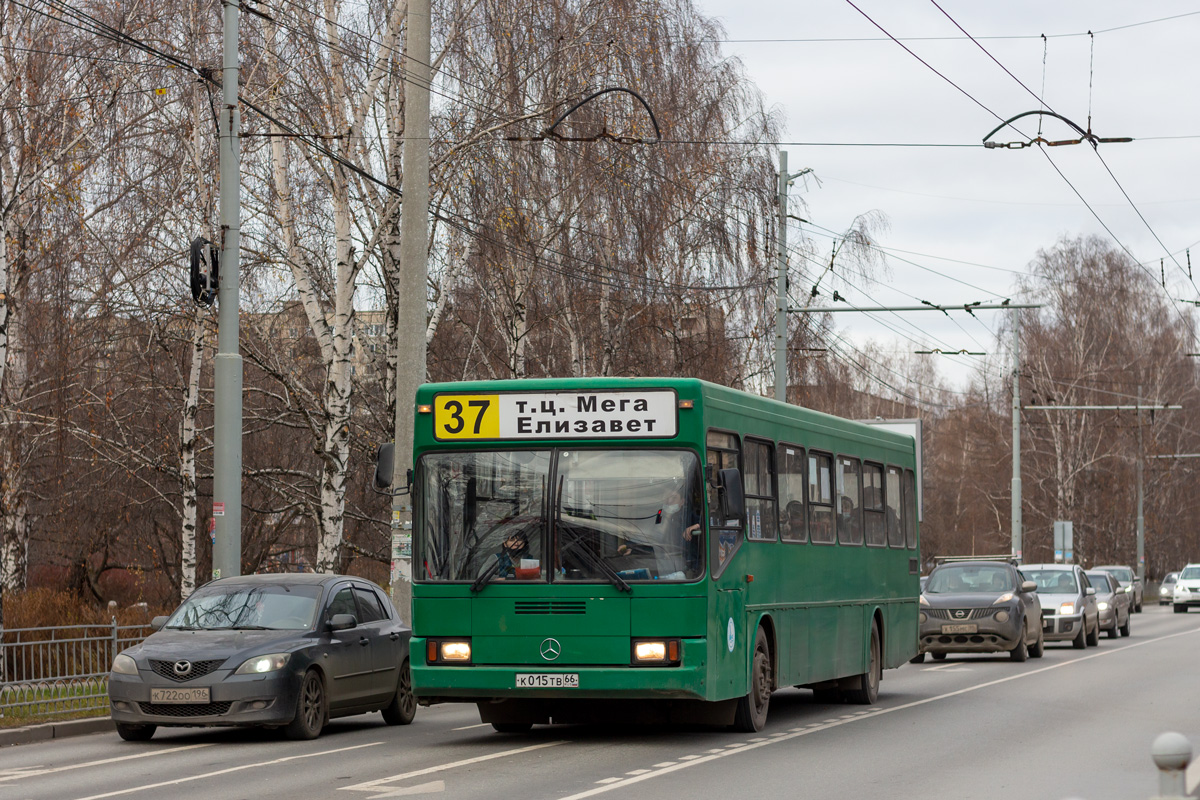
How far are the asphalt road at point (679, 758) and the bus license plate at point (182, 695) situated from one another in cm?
42

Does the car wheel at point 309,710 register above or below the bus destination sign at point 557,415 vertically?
below

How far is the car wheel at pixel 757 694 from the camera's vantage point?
15.1 meters

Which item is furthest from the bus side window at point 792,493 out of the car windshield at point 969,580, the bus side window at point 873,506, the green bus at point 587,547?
the car windshield at point 969,580

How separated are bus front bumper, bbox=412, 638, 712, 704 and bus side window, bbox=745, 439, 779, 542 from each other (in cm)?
183

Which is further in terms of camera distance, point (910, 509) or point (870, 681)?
point (910, 509)

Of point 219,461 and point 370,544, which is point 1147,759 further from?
point 370,544

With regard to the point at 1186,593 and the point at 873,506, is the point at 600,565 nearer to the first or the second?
the point at 873,506

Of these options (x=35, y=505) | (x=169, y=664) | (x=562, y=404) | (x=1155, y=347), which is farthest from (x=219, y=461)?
(x=1155, y=347)

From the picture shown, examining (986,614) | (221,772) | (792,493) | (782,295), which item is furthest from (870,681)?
(782,295)

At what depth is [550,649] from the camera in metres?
13.8

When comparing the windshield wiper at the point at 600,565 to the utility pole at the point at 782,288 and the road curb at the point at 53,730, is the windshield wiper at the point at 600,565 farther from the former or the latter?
the utility pole at the point at 782,288

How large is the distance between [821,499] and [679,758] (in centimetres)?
509

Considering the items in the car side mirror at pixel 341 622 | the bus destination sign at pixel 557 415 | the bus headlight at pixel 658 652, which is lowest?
the bus headlight at pixel 658 652

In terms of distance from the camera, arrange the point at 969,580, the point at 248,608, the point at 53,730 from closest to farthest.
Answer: the point at 248,608 < the point at 53,730 < the point at 969,580
